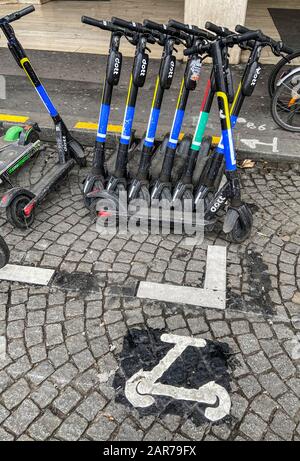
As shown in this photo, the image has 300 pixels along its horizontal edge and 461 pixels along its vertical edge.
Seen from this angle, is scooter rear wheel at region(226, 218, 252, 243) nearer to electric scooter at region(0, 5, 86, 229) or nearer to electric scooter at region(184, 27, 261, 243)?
electric scooter at region(184, 27, 261, 243)

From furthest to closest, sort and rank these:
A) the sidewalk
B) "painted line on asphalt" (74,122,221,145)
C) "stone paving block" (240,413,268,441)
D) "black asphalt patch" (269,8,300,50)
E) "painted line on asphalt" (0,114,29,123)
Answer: "black asphalt patch" (269,8,300,50)
"painted line on asphalt" (0,114,29,123)
"painted line on asphalt" (74,122,221,145)
the sidewalk
"stone paving block" (240,413,268,441)

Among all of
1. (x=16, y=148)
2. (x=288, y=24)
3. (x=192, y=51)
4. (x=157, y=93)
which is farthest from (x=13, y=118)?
(x=288, y=24)

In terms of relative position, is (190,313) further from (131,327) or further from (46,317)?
(46,317)

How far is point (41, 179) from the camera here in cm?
445

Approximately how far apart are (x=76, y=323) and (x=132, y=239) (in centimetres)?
107

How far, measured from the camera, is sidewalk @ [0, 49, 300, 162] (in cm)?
504

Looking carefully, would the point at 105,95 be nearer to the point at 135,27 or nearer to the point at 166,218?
the point at 135,27

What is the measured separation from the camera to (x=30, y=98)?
5.96 metres

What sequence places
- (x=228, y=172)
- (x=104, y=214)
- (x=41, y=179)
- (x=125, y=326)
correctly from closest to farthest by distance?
1. (x=125, y=326)
2. (x=228, y=172)
3. (x=104, y=214)
4. (x=41, y=179)

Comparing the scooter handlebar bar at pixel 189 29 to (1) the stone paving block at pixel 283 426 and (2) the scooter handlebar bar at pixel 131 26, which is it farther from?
(1) the stone paving block at pixel 283 426

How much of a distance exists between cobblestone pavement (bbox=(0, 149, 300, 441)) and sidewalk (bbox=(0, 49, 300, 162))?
101cm

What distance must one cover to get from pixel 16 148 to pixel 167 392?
10.5 feet

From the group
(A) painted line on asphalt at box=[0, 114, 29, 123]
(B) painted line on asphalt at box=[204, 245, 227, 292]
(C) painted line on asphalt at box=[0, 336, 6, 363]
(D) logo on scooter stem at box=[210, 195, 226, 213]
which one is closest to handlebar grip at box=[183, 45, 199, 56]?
(D) logo on scooter stem at box=[210, 195, 226, 213]
